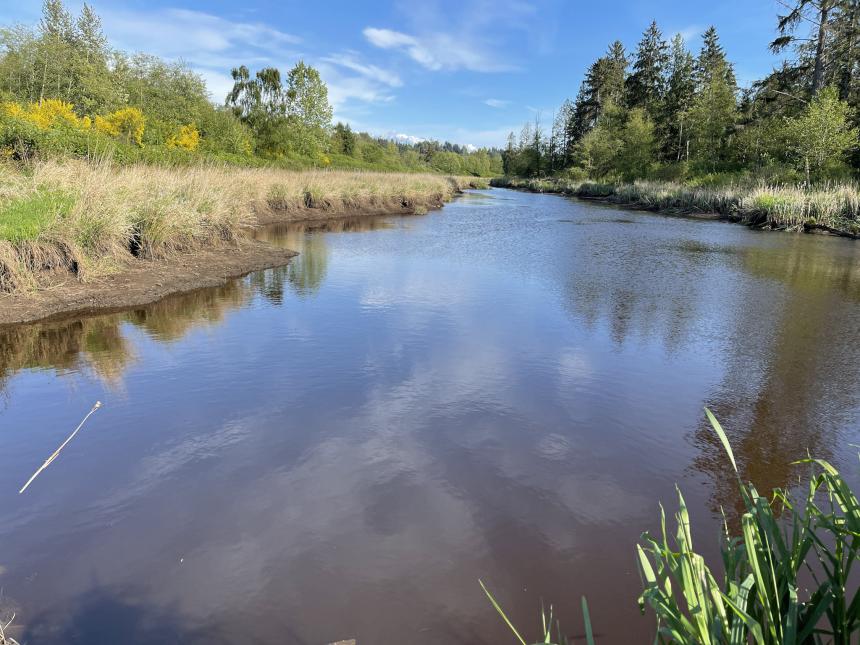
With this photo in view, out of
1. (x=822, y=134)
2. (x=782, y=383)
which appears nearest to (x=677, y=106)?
(x=822, y=134)

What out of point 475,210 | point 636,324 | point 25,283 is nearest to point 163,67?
point 475,210

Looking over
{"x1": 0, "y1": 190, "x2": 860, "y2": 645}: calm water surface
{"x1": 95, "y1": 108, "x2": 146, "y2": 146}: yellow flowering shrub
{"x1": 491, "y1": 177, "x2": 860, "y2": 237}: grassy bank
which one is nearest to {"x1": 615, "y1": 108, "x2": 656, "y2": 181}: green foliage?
{"x1": 491, "y1": 177, "x2": 860, "y2": 237}: grassy bank

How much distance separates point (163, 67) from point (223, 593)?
53283 millimetres

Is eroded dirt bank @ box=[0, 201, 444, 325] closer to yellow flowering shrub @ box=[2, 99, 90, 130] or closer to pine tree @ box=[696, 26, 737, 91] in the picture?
yellow flowering shrub @ box=[2, 99, 90, 130]

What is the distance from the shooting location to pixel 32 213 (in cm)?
763

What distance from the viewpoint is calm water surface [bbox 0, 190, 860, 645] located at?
2676 mm

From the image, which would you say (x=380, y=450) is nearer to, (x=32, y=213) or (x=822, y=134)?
(x=32, y=213)

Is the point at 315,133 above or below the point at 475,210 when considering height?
above

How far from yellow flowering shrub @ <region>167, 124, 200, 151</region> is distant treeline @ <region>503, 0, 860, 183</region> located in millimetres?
33061

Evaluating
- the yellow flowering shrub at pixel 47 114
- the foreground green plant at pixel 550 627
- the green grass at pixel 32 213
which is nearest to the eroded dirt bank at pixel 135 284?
the green grass at pixel 32 213

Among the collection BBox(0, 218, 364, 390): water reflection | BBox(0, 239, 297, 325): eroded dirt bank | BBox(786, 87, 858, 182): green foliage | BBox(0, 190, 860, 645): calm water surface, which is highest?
BBox(786, 87, 858, 182): green foliage

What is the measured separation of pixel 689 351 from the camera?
663 cm

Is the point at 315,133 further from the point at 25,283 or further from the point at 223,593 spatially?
the point at 223,593

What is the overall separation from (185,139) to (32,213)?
27.7 m
